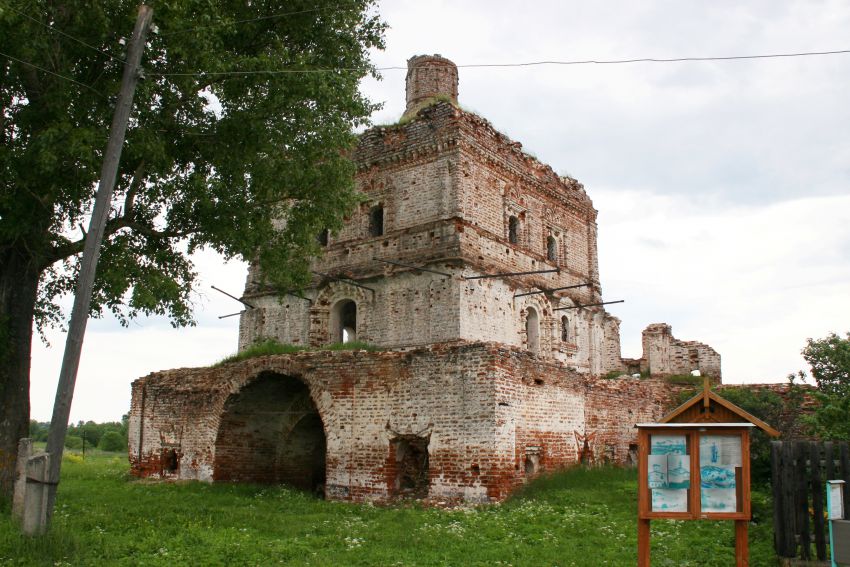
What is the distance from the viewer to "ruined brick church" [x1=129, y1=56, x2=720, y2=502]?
1334 centimetres

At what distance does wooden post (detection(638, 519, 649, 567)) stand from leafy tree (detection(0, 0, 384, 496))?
23.7 ft

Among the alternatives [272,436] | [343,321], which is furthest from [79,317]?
[343,321]

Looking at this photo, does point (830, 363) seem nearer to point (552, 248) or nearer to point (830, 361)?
point (830, 361)

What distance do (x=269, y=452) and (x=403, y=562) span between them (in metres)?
8.92

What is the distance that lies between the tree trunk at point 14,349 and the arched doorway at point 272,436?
17.4 ft

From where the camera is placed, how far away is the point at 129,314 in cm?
1152

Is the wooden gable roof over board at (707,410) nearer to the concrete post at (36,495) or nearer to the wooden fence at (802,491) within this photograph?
the wooden fence at (802,491)

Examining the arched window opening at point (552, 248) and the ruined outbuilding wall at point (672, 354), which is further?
the ruined outbuilding wall at point (672, 354)

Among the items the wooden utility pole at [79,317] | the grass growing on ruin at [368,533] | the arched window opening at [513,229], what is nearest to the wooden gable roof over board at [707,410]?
the grass growing on ruin at [368,533]

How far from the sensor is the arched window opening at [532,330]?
20984 mm

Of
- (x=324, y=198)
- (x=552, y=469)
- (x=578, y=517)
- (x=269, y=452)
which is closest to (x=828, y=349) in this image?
(x=552, y=469)

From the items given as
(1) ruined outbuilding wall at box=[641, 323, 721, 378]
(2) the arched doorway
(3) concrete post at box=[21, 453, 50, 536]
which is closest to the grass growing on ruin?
(3) concrete post at box=[21, 453, 50, 536]

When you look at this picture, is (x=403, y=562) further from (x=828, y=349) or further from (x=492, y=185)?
(x=492, y=185)

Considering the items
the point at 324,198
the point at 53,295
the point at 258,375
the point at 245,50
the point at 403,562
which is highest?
the point at 245,50
